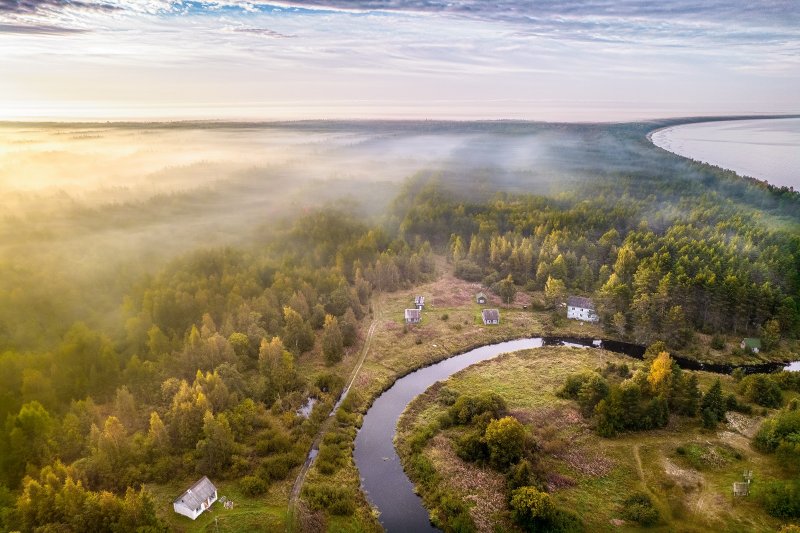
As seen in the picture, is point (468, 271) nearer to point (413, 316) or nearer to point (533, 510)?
point (413, 316)

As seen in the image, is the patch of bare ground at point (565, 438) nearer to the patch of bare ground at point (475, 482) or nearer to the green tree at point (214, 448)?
the patch of bare ground at point (475, 482)

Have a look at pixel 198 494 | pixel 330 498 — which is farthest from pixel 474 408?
pixel 198 494

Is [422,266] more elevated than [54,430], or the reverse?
[54,430]

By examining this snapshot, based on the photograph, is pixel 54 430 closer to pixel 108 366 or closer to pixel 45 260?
pixel 108 366

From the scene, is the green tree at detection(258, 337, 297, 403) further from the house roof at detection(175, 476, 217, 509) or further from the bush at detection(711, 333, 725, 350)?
the bush at detection(711, 333, 725, 350)

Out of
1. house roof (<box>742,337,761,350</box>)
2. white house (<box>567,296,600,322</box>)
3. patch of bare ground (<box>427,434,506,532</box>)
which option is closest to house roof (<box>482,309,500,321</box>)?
white house (<box>567,296,600,322</box>)

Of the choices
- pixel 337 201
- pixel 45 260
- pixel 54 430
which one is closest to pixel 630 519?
pixel 54 430
